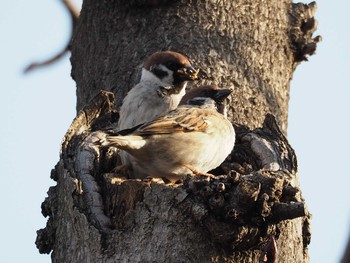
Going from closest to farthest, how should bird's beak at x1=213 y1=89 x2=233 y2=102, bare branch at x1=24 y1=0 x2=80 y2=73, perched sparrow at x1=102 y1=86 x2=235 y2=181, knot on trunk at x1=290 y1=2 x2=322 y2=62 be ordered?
perched sparrow at x1=102 y1=86 x2=235 y2=181 → bird's beak at x1=213 y1=89 x2=233 y2=102 → knot on trunk at x1=290 y1=2 x2=322 y2=62 → bare branch at x1=24 y1=0 x2=80 y2=73

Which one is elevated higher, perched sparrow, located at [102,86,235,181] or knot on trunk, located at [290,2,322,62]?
knot on trunk, located at [290,2,322,62]

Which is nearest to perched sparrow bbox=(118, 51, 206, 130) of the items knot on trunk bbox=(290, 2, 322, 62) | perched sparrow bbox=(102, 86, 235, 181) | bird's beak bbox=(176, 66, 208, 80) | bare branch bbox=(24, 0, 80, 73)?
bird's beak bbox=(176, 66, 208, 80)

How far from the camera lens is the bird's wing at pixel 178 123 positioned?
351 centimetres

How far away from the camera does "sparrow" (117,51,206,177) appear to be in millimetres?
3795

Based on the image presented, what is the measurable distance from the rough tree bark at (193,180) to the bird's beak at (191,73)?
2.1 inches

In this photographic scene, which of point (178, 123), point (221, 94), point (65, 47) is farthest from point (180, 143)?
point (65, 47)

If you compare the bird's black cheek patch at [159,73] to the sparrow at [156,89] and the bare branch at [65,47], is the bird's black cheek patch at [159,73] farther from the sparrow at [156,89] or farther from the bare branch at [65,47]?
the bare branch at [65,47]

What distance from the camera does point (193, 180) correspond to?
2746 millimetres

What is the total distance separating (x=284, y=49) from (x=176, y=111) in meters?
0.68

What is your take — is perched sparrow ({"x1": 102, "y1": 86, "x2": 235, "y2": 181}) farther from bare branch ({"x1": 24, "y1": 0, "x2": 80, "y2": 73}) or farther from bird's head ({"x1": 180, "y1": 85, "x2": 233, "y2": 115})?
bare branch ({"x1": 24, "y1": 0, "x2": 80, "y2": 73})

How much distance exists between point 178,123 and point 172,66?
39 centimetres

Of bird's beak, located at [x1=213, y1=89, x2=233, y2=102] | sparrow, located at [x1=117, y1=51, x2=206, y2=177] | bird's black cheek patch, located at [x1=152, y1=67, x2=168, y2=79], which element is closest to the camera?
bird's beak, located at [x1=213, y1=89, x2=233, y2=102]

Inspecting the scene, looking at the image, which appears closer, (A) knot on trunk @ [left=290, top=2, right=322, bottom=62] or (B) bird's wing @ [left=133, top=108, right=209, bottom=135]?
(B) bird's wing @ [left=133, top=108, right=209, bottom=135]

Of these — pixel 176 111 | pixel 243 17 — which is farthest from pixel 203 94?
pixel 243 17
